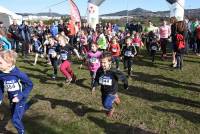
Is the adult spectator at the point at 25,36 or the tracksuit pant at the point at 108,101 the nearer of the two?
the tracksuit pant at the point at 108,101

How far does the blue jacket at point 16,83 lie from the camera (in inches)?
250

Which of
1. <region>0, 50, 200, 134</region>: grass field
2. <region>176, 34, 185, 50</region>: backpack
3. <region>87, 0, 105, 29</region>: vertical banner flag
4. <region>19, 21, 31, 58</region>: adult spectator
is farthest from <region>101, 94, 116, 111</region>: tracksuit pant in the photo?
<region>87, 0, 105, 29</region>: vertical banner flag

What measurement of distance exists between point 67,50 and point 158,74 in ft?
13.5

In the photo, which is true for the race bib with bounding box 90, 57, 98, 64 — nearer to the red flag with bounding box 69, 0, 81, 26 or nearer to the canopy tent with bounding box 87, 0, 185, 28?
the red flag with bounding box 69, 0, 81, 26

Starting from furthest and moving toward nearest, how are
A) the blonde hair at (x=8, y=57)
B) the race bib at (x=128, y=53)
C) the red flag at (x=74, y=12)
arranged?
1. the red flag at (x=74, y=12)
2. the race bib at (x=128, y=53)
3. the blonde hair at (x=8, y=57)

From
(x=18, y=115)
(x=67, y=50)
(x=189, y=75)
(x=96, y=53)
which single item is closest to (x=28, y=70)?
(x=67, y=50)

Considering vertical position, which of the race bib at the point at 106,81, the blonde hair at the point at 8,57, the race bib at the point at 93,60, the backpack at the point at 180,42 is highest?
the blonde hair at the point at 8,57

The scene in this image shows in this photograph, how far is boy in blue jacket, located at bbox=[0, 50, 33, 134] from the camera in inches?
246

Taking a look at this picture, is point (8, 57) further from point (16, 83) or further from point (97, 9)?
point (97, 9)

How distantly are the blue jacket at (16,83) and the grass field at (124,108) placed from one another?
1.08m

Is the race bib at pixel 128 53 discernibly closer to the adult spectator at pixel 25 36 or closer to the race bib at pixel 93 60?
the race bib at pixel 93 60

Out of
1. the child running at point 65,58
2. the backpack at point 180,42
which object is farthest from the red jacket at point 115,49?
the child running at point 65,58

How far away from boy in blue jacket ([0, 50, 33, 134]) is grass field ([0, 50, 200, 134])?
0.81 m

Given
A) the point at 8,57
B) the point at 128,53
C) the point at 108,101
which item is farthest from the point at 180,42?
the point at 8,57
